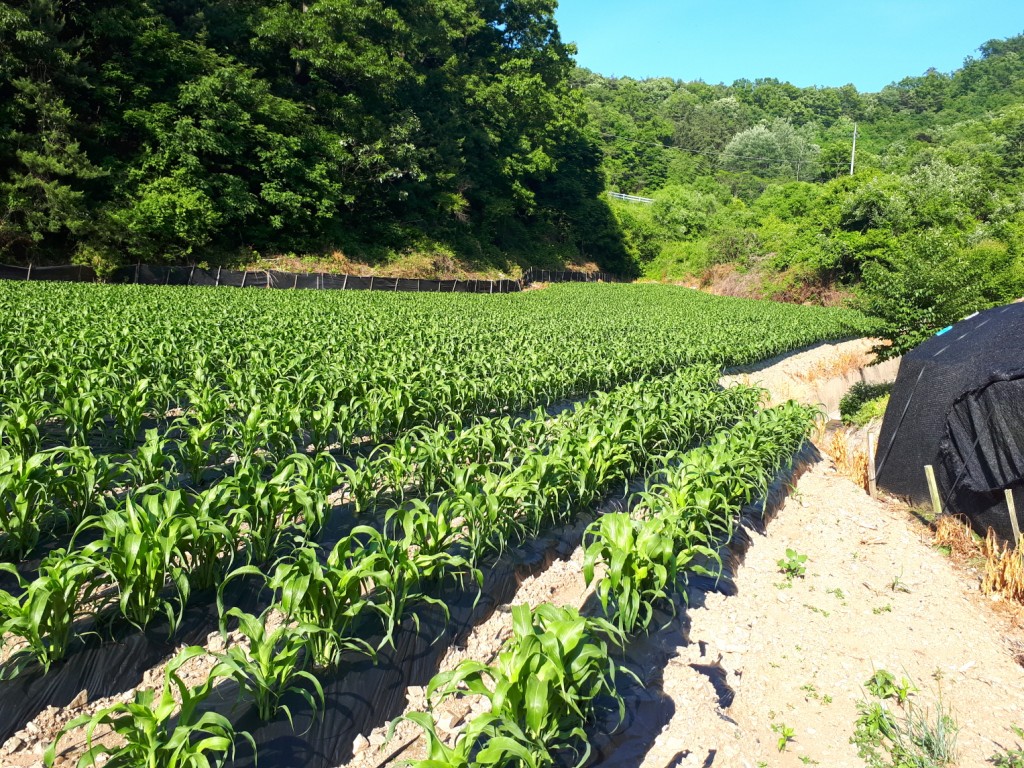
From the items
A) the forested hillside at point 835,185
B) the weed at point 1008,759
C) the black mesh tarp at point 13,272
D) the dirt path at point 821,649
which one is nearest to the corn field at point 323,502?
the dirt path at point 821,649

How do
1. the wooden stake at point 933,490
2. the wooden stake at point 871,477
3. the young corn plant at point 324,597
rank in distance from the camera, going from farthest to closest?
1. the wooden stake at point 871,477
2. the wooden stake at point 933,490
3. the young corn plant at point 324,597

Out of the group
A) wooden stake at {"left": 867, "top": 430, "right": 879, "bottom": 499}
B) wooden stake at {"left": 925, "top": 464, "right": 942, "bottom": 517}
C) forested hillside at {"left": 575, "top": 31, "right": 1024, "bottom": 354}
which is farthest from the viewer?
forested hillside at {"left": 575, "top": 31, "right": 1024, "bottom": 354}

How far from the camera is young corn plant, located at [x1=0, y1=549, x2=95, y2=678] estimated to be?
2.40 metres

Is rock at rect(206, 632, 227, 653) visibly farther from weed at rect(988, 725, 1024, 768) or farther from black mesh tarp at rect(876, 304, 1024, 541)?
black mesh tarp at rect(876, 304, 1024, 541)

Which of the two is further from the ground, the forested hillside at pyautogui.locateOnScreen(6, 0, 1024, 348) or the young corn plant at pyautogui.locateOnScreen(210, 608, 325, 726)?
the forested hillside at pyautogui.locateOnScreen(6, 0, 1024, 348)

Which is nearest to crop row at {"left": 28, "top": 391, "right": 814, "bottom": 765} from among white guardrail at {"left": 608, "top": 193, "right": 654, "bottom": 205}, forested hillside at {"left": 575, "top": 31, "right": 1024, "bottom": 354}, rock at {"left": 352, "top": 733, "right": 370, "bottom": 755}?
rock at {"left": 352, "top": 733, "right": 370, "bottom": 755}

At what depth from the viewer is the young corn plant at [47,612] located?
7.87ft

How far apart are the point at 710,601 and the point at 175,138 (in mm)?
25089

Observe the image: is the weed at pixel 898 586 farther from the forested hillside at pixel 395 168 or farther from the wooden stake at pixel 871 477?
the forested hillside at pixel 395 168

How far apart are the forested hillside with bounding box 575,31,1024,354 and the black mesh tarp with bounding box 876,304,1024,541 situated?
15.6ft

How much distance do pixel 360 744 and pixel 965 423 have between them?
5501 millimetres

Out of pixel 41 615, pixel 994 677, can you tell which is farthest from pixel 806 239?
pixel 41 615

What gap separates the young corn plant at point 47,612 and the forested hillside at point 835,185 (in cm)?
1163

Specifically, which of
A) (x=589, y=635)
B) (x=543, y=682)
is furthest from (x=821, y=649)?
(x=543, y=682)
